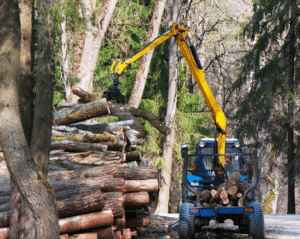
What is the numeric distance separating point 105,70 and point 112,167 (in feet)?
44.2

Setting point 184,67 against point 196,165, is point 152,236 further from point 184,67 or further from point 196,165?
point 184,67

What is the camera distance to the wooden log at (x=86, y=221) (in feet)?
20.0

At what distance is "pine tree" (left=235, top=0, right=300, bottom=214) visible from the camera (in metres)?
18.8

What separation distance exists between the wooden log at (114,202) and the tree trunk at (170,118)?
42.2ft

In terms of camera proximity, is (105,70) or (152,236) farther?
(105,70)

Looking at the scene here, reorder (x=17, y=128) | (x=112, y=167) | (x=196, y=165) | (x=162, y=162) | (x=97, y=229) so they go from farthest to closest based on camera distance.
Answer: (x=162, y=162) → (x=196, y=165) → (x=112, y=167) → (x=97, y=229) → (x=17, y=128)

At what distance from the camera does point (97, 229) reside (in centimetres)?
661

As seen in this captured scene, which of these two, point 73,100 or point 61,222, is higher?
point 73,100

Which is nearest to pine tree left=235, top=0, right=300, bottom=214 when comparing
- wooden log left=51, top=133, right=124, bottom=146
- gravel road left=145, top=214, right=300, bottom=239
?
gravel road left=145, top=214, right=300, bottom=239

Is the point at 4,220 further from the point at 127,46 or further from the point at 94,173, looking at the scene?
the point at 127,46

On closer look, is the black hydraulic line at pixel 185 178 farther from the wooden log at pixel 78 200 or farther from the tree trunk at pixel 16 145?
the tree trunk at pixel 16 145

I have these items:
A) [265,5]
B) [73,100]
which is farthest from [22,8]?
[265,5]

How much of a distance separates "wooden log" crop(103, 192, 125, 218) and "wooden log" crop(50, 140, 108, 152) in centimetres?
Result: 191

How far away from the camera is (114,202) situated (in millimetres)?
6883
